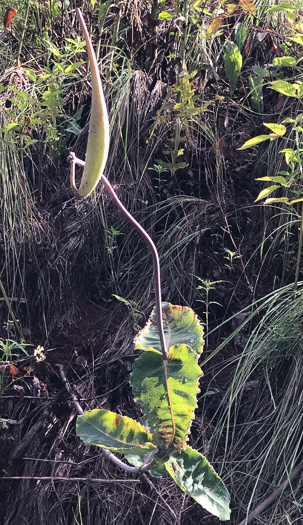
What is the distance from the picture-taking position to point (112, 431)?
1178mm

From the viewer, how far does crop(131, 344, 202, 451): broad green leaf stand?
115cm

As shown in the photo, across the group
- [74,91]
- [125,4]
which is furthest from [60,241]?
[125,4]

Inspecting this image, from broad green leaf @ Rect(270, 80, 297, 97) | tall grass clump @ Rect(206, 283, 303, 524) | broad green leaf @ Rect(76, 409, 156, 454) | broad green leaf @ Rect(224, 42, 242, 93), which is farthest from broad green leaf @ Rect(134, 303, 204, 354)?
broad green leaf @ Rect(224, 42, 242, 93)

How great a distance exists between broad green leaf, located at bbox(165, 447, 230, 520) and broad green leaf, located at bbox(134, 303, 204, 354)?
267 millimetres

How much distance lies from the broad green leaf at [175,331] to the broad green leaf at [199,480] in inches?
10.5

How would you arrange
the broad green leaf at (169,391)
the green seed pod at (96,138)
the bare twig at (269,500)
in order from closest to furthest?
the green seed pod at (96,138) < the broad green leaf at (169,391) < the bare twig at (269,500)

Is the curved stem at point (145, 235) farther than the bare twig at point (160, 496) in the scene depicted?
No

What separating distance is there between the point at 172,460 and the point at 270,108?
1.72 metres

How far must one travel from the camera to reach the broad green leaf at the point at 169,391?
1.15 metres

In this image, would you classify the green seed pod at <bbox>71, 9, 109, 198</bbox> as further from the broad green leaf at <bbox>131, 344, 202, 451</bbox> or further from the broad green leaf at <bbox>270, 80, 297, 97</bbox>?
the broad green leaf at <bbox>270, 80, 297, 97</bbox>

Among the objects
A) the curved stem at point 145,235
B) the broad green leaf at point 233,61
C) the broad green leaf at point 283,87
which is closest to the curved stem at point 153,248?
the curved stem at point 145,235

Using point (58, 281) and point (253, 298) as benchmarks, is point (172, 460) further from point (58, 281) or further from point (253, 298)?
point (58, 281)

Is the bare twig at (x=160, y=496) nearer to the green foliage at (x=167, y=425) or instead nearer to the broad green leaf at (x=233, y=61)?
the green foliage at (x=167, y=425)

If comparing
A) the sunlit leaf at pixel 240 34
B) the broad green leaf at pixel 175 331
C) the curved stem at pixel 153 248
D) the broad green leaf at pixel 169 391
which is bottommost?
the broad green leaf at pixel 169 391
